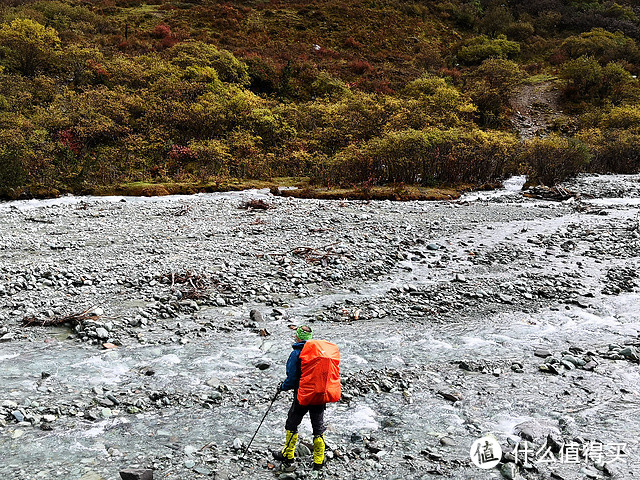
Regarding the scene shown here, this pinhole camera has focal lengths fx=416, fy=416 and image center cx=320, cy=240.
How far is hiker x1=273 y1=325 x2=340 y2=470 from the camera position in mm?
4363

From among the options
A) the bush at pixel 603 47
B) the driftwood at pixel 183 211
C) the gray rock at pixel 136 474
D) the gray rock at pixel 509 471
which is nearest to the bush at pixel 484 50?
the bush at pixel 603 47

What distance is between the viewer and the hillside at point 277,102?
23609 millimetres

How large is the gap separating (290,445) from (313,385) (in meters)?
0.83

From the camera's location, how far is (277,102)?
35.3 metres

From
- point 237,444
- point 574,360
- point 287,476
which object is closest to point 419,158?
point 574,360

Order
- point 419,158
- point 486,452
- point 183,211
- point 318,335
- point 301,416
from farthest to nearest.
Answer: point 419,158
point 183,211
point 318,335
point 486,452
point 301,416

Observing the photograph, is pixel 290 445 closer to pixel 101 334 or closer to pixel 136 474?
pixel 136 474

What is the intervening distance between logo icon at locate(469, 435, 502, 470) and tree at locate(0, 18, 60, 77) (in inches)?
1486

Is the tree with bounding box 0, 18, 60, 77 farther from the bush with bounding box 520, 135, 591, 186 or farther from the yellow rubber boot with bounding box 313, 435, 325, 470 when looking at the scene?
the yellow rubber boot with bounding box 313, 435, 325, 470

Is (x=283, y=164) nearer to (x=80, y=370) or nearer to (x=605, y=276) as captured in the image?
(x=605, y=276)

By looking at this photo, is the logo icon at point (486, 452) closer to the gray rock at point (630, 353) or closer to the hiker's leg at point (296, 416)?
the hiker's leg at point (296, 416)

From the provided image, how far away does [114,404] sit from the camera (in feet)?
18.1

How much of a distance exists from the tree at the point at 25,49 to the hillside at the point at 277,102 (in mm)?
107

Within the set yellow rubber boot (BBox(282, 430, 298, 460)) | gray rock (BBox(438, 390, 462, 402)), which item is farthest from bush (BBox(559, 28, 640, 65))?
yellow rubber boot (BBox(282, 430, 298, 460))
